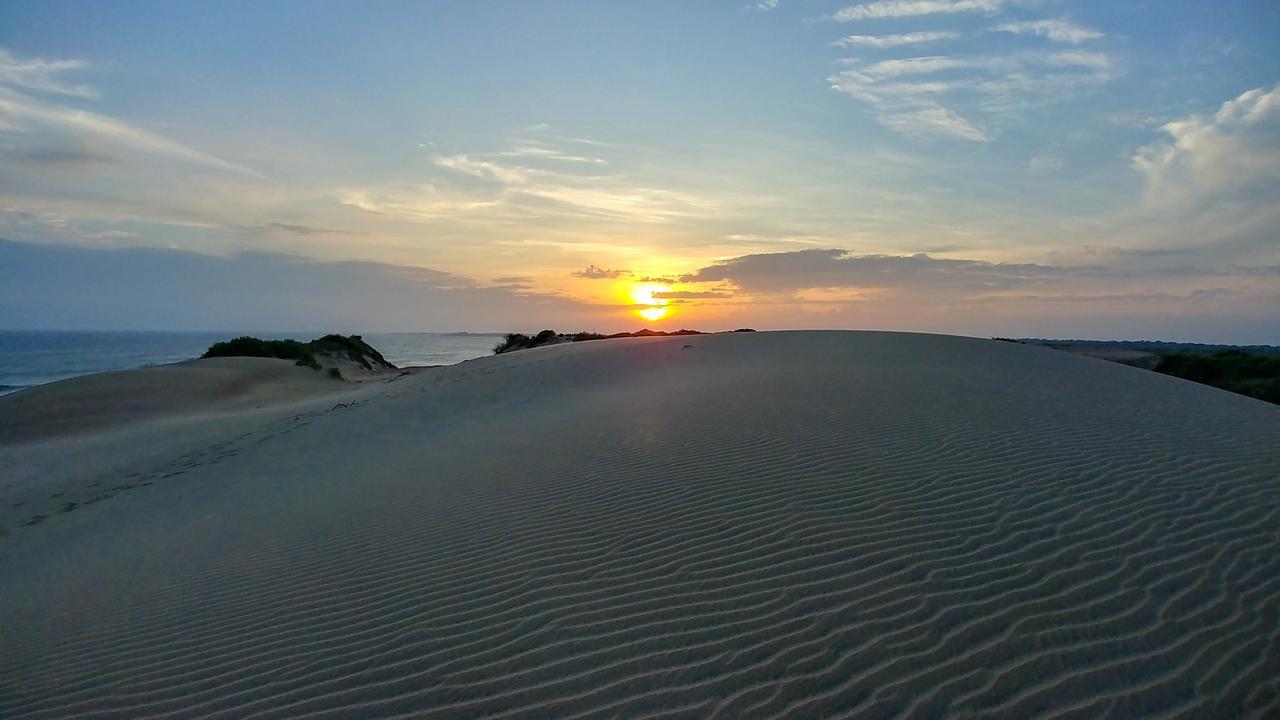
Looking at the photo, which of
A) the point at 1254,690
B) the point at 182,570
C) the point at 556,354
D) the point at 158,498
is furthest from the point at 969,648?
the point at 556,354

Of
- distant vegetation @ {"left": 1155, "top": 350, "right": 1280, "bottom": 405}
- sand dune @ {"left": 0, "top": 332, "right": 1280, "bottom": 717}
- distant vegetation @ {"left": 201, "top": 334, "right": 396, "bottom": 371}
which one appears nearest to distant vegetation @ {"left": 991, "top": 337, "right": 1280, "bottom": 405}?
distant vegetation @ {"left": 1155, "top": 350, "right": 1280, "bottom": 405}

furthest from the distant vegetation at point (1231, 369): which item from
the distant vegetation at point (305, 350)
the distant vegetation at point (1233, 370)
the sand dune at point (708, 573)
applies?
the distant vegetation at point (305, 350)

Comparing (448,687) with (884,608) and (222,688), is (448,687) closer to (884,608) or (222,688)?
(222,688)

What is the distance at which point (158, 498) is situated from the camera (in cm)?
966

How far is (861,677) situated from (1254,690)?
1773mm

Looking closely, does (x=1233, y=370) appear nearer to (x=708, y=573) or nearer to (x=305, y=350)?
(x=708, y=573)

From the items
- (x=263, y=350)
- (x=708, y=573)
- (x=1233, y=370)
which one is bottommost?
(x=708, y=573)

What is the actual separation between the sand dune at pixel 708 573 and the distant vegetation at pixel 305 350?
18705 millimetres

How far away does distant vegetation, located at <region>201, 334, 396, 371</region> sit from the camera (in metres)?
28.1

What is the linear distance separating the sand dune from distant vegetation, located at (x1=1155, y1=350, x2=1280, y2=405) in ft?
41.4

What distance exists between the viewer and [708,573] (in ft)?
15.4

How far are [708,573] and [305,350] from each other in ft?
94.8

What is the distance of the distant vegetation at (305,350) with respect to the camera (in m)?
28.1

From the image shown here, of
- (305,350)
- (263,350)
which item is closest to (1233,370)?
(305,350)
